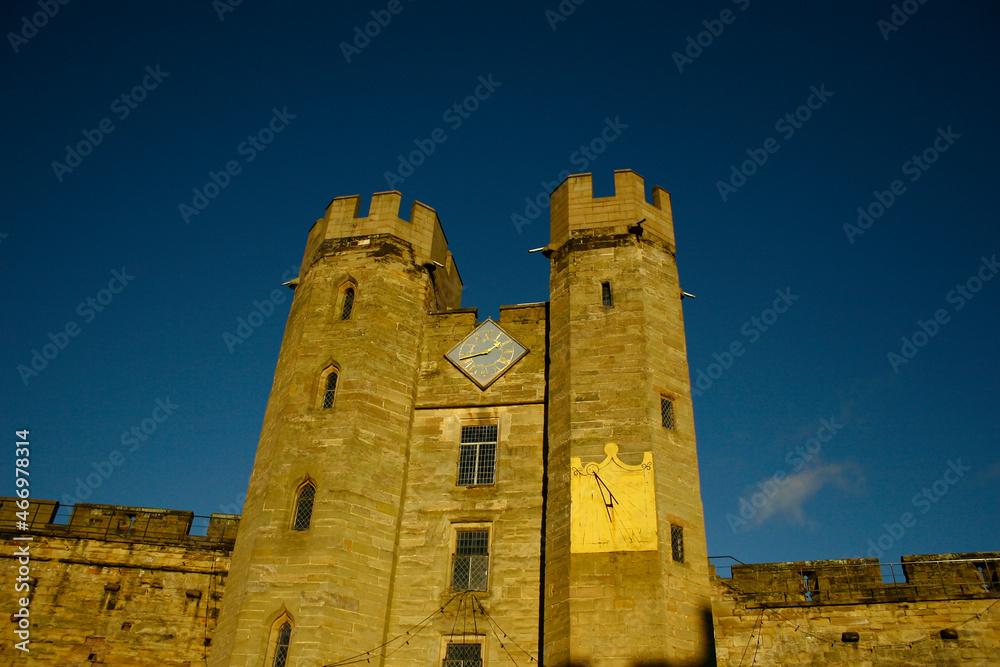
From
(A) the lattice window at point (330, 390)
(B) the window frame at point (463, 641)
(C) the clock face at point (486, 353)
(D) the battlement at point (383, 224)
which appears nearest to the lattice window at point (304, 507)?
(A) the lattice window at point (330, 390)

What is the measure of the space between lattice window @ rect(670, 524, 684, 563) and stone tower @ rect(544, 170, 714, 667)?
0.03 meters

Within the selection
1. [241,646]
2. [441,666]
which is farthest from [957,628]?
[241,646]

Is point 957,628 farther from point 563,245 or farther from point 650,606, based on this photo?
point 563,245

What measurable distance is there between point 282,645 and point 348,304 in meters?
8.51

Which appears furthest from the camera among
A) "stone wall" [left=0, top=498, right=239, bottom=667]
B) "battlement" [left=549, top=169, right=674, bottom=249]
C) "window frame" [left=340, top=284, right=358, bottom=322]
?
"battlement" [left=549, top=169, right=674, bottom=249]

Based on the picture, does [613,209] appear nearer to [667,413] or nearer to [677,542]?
[667,413]

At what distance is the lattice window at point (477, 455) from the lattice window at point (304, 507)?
3333mm

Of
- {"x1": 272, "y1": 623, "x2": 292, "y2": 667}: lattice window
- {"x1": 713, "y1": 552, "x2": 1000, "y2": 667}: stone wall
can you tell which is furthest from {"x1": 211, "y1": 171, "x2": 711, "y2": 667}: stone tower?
{"x1": 713, "y1": 552, "x2": 1000, "y2": 667}: stone wall

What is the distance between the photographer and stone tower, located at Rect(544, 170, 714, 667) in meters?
17.2

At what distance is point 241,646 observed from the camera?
696 inches

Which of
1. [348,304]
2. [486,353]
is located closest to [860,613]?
[486,353]

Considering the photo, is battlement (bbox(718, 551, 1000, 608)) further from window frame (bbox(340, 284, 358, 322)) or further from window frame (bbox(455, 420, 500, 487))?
window frame (bbox(340, 284, 358, 322))

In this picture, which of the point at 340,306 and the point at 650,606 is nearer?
the point at 650,606

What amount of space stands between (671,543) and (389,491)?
244 inches
